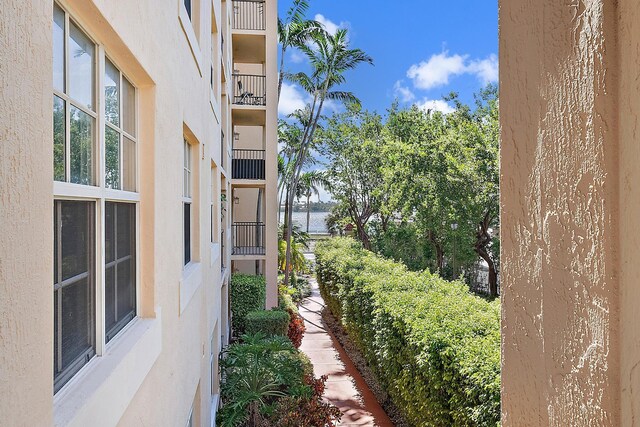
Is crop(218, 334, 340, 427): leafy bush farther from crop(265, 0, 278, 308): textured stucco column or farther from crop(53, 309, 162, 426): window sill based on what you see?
crop(265, 0, 278, 308): textured stucco column

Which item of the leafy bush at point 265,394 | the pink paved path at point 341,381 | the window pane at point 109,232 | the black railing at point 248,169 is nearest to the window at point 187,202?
the leafy bush at point 265,394

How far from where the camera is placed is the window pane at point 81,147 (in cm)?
203

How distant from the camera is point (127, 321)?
2791mm

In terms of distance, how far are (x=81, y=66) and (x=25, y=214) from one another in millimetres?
1129

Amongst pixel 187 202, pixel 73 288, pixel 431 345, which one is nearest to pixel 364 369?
pixel 431 345

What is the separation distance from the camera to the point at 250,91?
56.6ft

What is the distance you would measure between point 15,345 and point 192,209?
15.7 ft

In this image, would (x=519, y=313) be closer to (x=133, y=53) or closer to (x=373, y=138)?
(x=133, y=53)

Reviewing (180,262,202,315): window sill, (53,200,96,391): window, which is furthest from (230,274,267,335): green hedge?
(53,200,96,391): window

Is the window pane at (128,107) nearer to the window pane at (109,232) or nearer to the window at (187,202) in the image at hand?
the window pane at (109,232)

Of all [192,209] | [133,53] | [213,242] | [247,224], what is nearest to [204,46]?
[192,209]

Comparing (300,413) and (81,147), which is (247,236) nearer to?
(300,413)

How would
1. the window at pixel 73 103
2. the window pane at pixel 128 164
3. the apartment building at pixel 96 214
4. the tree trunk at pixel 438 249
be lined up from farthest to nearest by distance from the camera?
the tree trunk at pixel 438 249
the window pane at pixel 128 164
the window at pixel 73 103
the apartment building at pixel 96 214

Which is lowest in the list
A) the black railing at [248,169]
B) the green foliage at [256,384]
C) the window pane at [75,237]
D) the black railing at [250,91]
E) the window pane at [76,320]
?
the green foliage at [256,384]
